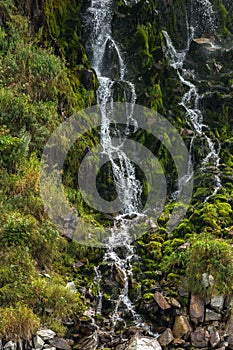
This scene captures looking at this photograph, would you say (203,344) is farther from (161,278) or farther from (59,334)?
(59,334)

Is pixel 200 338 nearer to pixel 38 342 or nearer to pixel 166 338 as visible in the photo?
pixel 166 338

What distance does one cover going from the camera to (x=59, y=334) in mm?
8234

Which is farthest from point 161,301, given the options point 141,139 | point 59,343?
point 141,139

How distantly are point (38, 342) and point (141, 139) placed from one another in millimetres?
8861

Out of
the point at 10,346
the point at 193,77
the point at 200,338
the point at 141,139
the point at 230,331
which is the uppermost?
the point at 193,77

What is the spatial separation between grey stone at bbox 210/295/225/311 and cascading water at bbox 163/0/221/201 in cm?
414

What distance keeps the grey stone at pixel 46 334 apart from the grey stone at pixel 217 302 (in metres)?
3.31

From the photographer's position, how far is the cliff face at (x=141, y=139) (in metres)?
8.93

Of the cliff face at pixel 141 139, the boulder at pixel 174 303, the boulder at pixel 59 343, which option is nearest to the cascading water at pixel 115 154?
the cliff face at pixel 141 139

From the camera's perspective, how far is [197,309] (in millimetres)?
9039

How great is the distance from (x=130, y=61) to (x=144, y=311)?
1090cm

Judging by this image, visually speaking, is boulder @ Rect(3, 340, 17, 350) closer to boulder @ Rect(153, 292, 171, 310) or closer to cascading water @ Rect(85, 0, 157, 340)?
cascading water @ Rect(85, 0, 157, 340)

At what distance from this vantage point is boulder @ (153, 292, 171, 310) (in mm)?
9188

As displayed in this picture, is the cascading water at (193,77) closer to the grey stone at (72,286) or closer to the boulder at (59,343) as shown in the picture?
the grey stone at (72,286)
